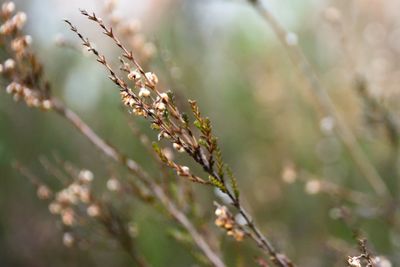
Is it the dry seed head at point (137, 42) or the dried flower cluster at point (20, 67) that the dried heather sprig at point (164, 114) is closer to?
the dried flower cluster at point (20, 67)

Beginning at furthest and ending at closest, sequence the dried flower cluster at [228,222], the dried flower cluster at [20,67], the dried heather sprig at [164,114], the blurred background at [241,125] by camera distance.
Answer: the blurred background at [241,125] → the dried flower cluster at [20,67] → the dried flower cluster at [228,222] → the dried heather sprig at [164,114]

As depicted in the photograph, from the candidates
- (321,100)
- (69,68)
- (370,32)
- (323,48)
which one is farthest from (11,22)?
(323,48)

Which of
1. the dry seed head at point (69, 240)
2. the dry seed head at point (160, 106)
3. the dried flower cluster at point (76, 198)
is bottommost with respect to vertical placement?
the dry seed head at point (160, 106)

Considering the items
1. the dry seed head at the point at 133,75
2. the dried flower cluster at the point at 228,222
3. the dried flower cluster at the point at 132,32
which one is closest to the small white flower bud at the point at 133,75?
the dry seed head at the point at 133,75

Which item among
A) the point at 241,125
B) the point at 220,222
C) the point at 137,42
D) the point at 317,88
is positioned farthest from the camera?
the point at 241,125

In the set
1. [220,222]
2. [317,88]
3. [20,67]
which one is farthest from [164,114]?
[317,88]

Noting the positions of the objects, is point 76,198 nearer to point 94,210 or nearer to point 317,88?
point 94,210

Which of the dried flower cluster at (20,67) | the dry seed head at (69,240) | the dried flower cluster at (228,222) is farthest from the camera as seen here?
the dry seed head at (69,240)
